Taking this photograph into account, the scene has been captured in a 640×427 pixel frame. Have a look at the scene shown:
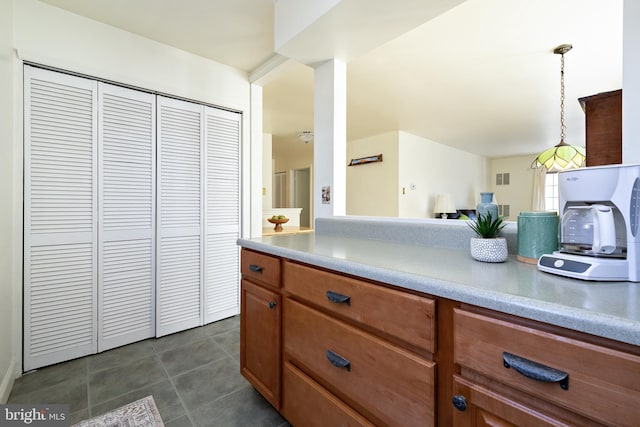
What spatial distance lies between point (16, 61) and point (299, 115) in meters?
2.93

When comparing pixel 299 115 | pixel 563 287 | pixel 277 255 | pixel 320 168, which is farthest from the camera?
pixel 299 115

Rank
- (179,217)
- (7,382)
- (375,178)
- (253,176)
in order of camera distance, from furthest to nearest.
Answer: (375,178) < (253,176) < (179,217) < (7,382)

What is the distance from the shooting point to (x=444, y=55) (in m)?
2.53

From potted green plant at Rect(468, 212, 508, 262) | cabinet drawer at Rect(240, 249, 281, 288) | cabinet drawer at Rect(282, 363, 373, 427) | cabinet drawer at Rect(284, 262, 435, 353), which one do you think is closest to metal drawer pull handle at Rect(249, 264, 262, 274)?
cabinet drawer at Rect(240, 249, 281, 288)

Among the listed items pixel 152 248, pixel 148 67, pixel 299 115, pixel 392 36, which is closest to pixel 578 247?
pixel 392 36

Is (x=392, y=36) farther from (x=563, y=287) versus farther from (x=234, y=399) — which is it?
(x=234, y=399)

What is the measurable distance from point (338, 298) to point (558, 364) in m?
0.60

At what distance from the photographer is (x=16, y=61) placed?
1.77m

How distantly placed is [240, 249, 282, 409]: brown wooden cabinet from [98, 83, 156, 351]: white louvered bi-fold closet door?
1174 millimetres

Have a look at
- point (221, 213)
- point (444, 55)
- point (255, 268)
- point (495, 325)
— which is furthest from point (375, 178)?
point (495, 325)

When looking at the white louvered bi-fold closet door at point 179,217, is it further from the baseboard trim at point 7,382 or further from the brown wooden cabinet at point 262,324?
the brown wooden cabinet at point 262,324

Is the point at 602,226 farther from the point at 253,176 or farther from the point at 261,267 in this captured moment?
the point at 253,176

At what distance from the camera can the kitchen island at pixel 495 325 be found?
510mm

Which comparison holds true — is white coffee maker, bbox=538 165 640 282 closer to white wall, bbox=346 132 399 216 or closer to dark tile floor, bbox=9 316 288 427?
dark tile floor, bbox=9 316 288 427
